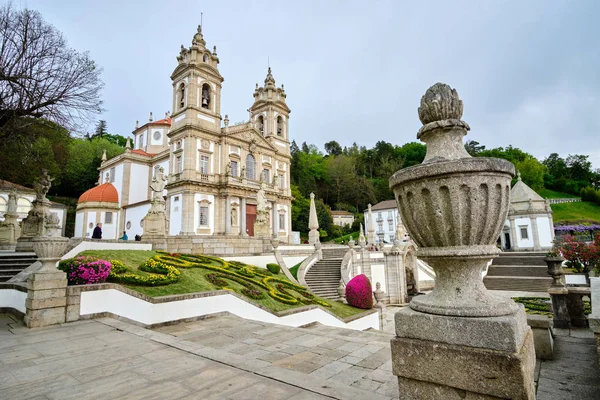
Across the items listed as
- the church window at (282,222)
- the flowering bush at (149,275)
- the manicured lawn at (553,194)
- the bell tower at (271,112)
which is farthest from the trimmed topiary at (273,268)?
the manicured lawn at (553,194)

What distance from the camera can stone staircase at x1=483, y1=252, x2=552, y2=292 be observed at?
78.7ft

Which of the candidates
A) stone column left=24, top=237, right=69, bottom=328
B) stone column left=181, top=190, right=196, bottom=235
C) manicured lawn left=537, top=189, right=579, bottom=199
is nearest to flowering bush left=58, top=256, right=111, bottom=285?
stone column left=24, top=237, right=69, bottom=328

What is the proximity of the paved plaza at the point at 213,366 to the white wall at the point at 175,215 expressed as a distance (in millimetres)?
21670

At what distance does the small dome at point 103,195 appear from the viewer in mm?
33938

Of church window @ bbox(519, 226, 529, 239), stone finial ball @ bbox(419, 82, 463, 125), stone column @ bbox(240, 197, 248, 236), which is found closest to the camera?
stone finial ball @ bbox(419, 82, 463, 125)

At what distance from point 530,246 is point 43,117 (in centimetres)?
4674

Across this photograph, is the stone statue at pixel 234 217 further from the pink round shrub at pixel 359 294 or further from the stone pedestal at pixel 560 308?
the stone pedestal at pixel 560 308

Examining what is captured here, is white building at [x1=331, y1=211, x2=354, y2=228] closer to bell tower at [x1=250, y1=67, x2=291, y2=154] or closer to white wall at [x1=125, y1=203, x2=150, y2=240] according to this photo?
bell tower at [x1=250, y1=67, x2=291, y2=154]

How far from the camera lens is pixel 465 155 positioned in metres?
2.43

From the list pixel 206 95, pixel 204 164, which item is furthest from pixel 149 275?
pixel 206 95

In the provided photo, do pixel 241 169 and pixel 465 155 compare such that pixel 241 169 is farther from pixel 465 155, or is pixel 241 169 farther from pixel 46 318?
pixel 465 155

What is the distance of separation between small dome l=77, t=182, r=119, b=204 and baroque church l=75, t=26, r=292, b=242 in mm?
93

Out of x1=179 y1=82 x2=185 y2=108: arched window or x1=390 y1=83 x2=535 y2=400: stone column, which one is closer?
→ x1=390 y1=83 x2=535 y2=400: stone column

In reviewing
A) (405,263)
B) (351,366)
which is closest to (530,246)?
(405,263)
